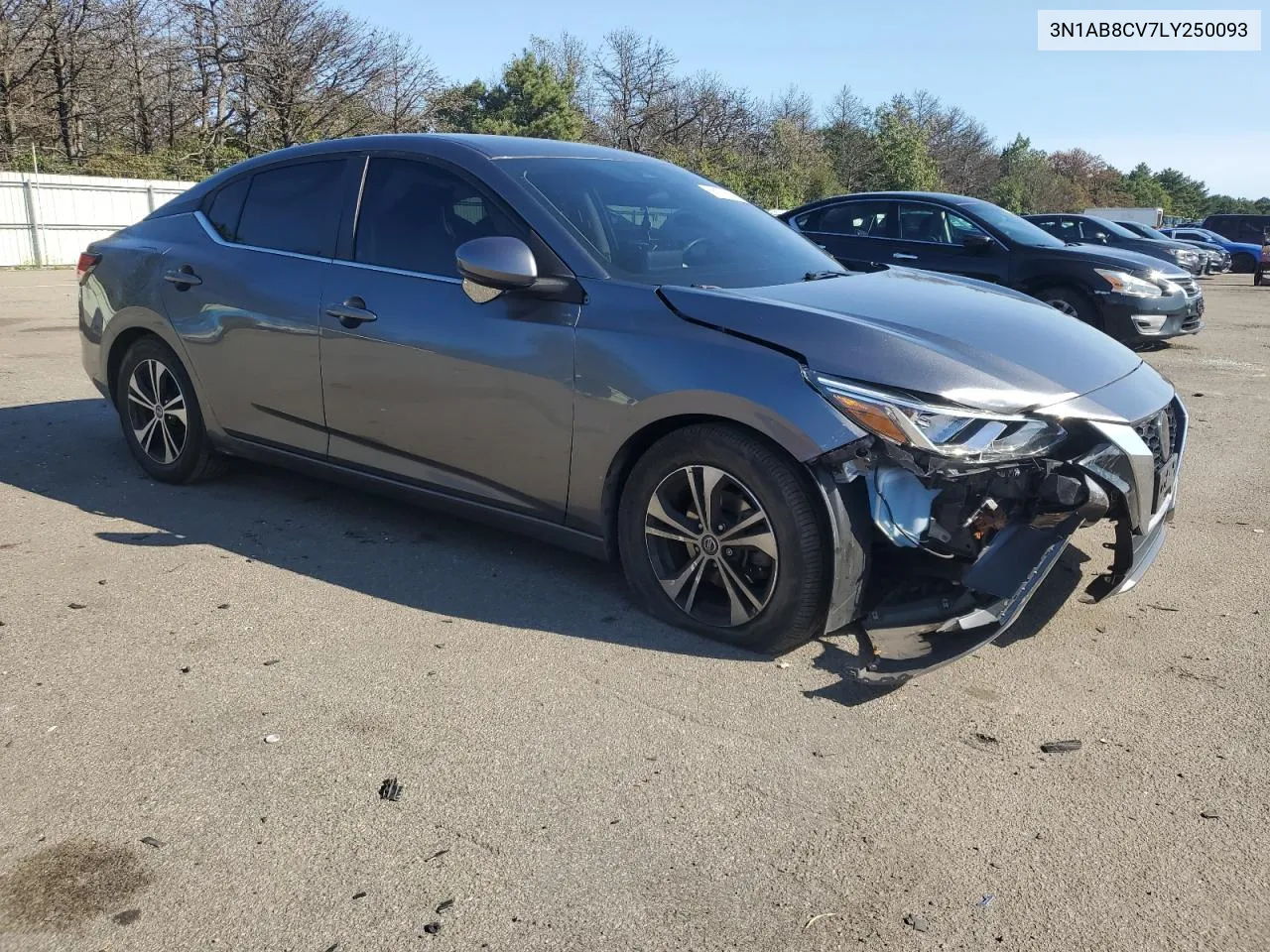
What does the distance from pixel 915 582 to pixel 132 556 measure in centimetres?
318

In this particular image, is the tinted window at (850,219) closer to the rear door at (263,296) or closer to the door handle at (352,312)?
the rear door at (263,296)

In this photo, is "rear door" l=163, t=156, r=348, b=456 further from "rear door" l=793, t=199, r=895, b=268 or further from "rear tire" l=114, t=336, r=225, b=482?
"rear door" l=793, t=199, r=895, b=268

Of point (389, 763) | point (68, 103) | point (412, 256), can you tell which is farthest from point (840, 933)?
point (68, 103)

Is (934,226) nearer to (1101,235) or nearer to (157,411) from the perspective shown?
(1101,235)

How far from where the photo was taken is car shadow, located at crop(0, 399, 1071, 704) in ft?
12.8

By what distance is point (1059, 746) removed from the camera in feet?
10.1

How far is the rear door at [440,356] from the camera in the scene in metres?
3.96

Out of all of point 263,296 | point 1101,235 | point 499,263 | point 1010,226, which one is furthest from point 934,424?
point 1101,235

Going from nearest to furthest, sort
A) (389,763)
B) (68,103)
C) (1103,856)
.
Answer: (1103,856) → (389,763) → (68,103)

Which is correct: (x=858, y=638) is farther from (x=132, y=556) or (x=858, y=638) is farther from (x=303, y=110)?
(x=303, y=110)

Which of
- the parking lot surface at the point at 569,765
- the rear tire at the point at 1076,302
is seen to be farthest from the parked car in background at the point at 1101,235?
the parking lot surface at the point at 569,765

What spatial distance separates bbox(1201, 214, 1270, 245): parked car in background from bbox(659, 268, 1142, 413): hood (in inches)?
1564

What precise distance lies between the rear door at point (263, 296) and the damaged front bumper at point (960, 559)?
246 cm

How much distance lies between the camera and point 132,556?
457cm
